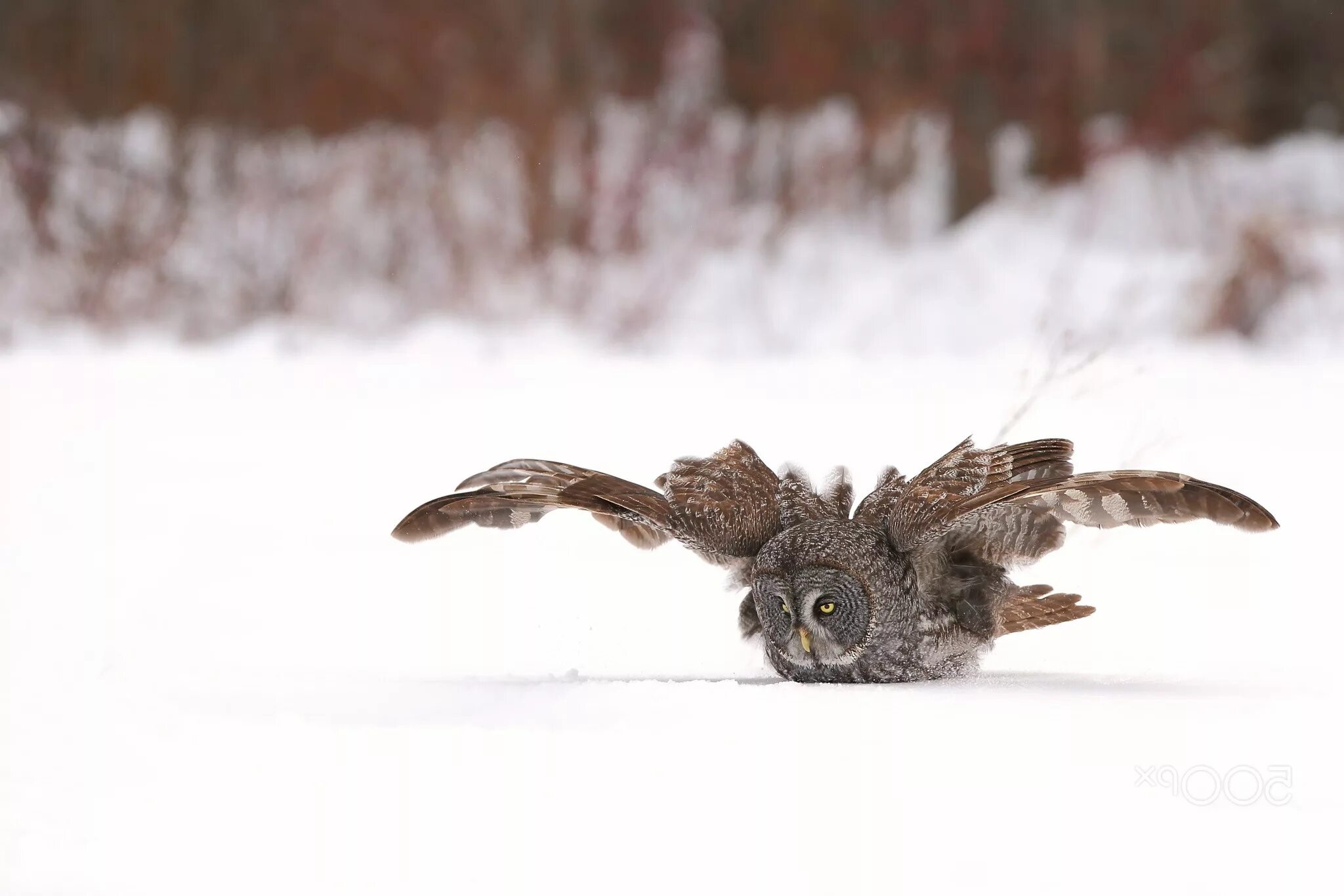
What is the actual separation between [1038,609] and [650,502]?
27.9 inches

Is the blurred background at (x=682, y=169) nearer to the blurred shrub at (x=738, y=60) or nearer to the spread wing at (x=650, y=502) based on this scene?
the blurred shrub at (x=738, y=60)

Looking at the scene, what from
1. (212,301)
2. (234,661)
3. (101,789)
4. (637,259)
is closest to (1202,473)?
(234,661)

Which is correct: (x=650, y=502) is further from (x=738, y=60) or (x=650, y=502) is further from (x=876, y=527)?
(x=738, y=60)

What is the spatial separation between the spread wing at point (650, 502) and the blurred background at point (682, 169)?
347 cm

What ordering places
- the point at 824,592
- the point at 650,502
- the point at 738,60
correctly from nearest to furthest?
the point at 824,592 < the point at 650,502 < the point at 738,60

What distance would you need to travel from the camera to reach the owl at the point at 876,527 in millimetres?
2037

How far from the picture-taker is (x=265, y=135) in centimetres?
712

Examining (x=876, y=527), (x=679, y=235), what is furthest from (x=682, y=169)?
(x=876, y=527)

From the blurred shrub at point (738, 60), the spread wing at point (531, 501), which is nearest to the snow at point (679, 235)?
the blurred shrub at point (738, 60)

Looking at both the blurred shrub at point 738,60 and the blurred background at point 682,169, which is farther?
the blurred shrub at point 738,60

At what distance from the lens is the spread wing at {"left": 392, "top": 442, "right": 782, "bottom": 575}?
221cm

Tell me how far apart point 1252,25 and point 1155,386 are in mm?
4013

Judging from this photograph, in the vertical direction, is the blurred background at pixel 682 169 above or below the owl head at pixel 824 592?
above

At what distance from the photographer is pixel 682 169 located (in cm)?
677
